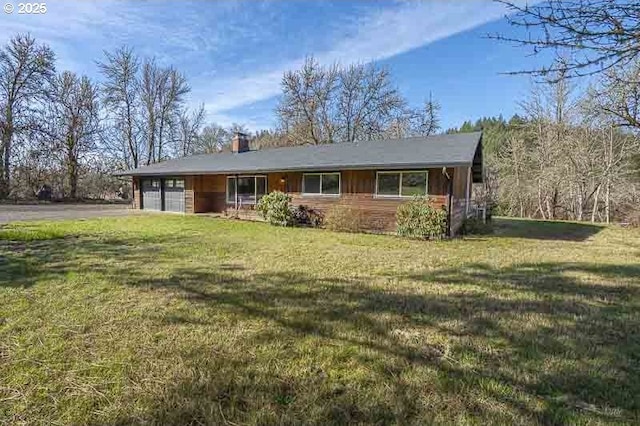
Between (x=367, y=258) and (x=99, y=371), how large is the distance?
5.12 meters

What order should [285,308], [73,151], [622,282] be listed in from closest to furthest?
[285,308] → [622,282] → [73,151]

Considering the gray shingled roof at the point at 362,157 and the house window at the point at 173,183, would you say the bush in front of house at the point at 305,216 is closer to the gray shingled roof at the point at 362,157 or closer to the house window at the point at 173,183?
the gray shingled roof at the point at 362,157

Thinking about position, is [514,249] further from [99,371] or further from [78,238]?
[78,238]

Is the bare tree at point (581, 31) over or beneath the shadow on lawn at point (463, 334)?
over

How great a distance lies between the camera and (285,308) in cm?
378

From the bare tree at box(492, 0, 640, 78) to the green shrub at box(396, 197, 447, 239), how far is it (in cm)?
760

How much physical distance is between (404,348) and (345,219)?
28.3 ft

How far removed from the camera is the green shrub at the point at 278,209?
42.6 ft

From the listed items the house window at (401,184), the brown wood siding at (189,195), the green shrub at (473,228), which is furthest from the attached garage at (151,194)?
the green shrub at (473,228)

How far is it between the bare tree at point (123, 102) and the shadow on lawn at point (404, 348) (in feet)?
94.8

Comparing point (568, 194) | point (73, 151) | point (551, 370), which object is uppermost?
point (73, 151)

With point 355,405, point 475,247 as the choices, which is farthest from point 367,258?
point 355,405

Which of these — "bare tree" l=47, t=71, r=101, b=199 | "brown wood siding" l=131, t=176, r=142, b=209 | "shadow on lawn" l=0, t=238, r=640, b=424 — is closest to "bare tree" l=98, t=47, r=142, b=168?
"bare tree" l=47, t=71, r=101, b=199

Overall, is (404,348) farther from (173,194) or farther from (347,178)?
(173,194)
